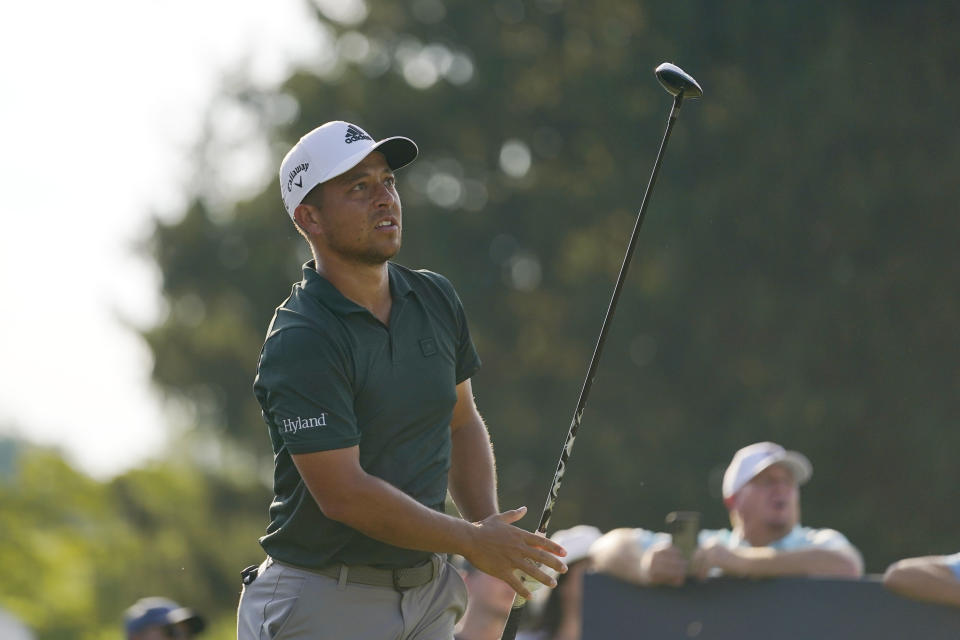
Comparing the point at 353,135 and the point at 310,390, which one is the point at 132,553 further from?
the point at 310,390

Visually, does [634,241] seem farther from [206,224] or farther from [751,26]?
[206,224]

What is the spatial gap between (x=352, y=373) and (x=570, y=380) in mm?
16297

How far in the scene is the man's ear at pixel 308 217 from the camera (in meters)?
4.40

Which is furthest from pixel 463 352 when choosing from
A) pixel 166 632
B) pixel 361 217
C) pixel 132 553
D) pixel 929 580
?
pixel 132 553

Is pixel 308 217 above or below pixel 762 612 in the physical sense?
above

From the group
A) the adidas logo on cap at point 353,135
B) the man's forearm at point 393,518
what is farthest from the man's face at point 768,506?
the adidas logo on cap at point 353,135

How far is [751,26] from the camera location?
20344mm

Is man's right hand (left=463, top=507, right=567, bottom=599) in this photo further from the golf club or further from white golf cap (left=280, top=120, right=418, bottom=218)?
white golf cap (left=280, top=120, right=418, bottom=218)

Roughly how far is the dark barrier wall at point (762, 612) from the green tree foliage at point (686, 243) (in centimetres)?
1161

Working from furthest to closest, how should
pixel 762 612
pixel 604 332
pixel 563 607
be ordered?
pixel 563 607 → pixel 762 612 → pixel 604 332

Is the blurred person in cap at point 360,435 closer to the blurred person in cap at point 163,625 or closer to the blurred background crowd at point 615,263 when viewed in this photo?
the blurred person in cap at point 163,625

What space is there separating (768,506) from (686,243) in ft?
42.3

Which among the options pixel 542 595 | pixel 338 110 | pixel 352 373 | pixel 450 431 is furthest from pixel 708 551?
pixel 338 110

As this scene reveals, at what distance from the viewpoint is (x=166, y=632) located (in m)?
7.92
